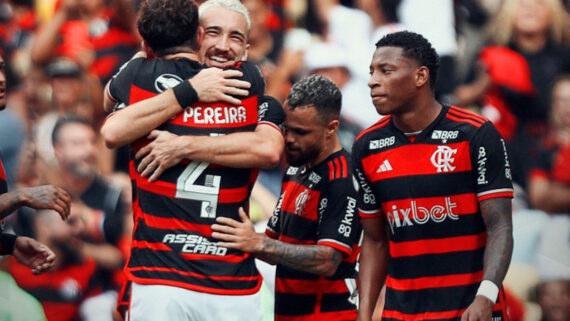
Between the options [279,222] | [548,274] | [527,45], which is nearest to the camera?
[279,222]

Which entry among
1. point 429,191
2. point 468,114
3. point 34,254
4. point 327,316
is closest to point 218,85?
point 429,191

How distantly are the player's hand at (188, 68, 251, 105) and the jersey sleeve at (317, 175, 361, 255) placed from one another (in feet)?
2.93

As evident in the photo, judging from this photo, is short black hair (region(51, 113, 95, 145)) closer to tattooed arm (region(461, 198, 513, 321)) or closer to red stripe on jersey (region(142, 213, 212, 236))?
red stripe on jersey (region(142, 213, 212, 236))

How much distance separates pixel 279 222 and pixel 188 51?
130 centimetres

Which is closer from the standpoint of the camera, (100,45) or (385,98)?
(385,98)

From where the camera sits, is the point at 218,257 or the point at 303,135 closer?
the point at 218,257

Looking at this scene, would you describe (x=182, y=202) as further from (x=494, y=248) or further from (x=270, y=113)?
(x=494, y=248)

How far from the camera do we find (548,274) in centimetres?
762

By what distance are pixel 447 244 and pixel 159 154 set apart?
154cm

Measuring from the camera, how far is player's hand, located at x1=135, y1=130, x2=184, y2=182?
450 centimetres

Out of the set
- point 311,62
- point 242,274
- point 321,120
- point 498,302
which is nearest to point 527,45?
point 311,62

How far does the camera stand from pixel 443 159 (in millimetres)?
4719

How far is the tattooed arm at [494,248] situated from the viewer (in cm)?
441

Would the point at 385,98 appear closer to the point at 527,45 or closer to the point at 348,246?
the point at 348,246
